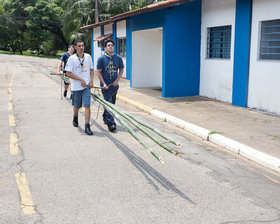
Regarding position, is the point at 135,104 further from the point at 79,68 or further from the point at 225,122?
the point at 79,68

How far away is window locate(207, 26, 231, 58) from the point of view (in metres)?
10.9

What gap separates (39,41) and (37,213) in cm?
4809

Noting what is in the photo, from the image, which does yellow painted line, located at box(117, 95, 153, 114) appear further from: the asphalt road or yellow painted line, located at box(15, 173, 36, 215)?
yellow painted line, located at box(15, 173, 36, 215)

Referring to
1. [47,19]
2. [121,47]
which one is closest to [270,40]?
[121,47]

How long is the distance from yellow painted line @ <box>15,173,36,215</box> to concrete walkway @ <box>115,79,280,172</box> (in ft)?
11.9

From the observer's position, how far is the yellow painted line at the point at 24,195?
12.1ft

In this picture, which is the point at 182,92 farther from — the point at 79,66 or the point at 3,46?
the point at 3,46

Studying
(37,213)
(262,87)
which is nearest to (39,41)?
(262,87)

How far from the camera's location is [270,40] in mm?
9078

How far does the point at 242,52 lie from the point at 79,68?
5.19m

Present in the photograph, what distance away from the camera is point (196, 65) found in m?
12.1

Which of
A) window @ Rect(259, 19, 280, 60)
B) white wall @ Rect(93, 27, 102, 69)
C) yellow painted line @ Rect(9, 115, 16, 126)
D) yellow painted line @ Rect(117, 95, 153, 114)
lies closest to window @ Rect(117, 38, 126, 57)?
white wall @ Rect(93, 27, 102, 69)

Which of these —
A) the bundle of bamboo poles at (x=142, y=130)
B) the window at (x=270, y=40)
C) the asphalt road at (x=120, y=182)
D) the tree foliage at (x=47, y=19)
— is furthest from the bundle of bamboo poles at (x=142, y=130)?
the tree foliage at (x=47, y=19)

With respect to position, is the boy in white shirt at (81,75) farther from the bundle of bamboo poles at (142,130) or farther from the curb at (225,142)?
the curb at (225,142)
